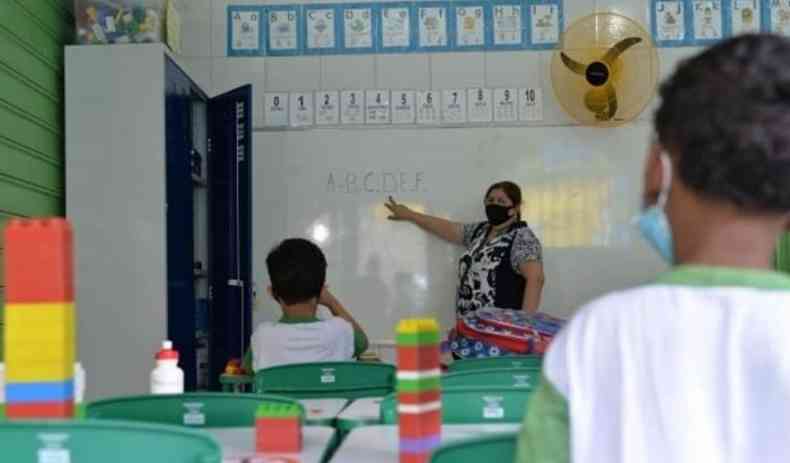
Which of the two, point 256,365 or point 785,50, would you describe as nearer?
point 785,50

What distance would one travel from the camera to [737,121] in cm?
96

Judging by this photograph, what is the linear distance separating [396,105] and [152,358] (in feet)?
5.91

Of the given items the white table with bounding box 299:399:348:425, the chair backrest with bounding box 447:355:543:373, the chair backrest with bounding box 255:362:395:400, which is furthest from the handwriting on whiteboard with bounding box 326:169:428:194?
the white table with bounding box 299:399:348:425

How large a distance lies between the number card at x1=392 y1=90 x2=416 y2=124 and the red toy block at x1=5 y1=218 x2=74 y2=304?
4.01 meters

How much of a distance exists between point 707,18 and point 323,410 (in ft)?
12.3

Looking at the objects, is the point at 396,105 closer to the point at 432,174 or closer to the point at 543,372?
the point at 432,174

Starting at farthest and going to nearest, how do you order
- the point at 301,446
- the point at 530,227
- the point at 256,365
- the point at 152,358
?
1. the point at 530,227
2. the point at 152,358
3. the point at 256,365
4. the point at 301,446

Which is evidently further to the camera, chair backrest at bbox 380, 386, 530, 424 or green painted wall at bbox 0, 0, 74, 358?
green painted wall at bbox 0, 0, 74, 358

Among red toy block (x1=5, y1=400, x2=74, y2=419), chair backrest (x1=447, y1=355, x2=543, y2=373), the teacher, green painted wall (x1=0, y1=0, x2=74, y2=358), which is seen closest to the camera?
red toy block (x1=5, y1=400, x2=74, y2=419)

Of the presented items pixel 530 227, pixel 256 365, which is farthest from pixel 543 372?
pixel 530 227

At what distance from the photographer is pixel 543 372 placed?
3.43ft

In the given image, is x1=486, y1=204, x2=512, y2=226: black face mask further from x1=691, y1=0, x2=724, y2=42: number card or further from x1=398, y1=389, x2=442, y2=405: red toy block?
x1=398, y1=389, x2=442, y2=405: red toy block

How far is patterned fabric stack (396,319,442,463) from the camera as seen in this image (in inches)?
59.2

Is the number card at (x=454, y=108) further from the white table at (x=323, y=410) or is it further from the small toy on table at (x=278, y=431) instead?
the small toy on table at (x=278, y=431)
